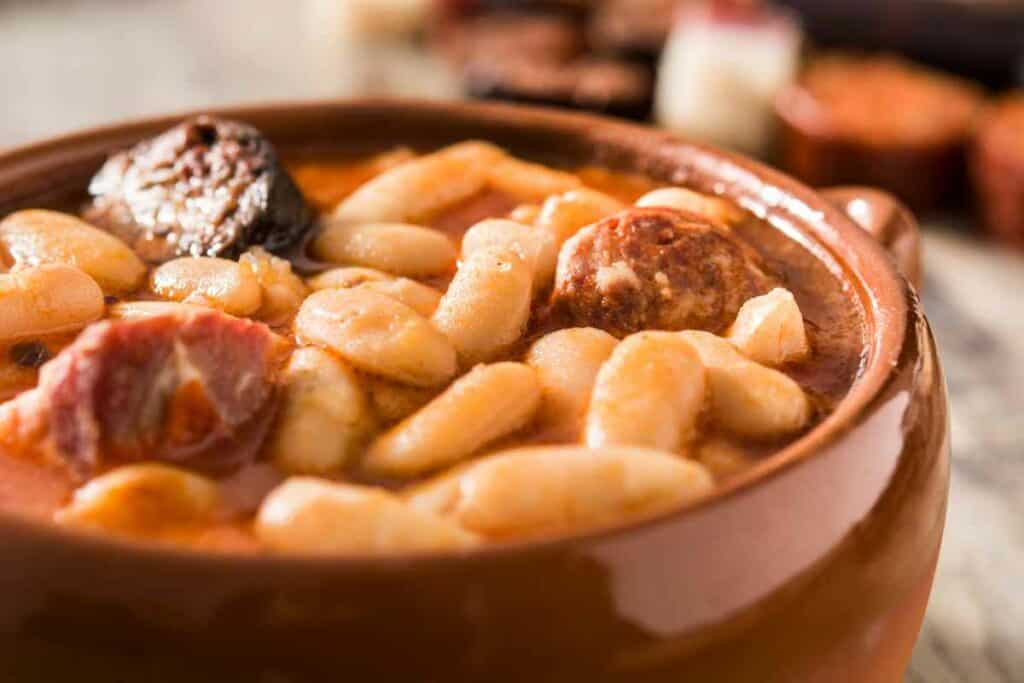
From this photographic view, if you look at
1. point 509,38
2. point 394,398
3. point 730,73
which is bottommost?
point 509,38

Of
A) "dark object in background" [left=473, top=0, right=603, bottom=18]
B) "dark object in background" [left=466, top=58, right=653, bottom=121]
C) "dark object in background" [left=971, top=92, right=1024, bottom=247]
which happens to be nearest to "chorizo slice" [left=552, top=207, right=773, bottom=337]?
"dark object in background" [left=971, top=92, right=1024, bottom=247]

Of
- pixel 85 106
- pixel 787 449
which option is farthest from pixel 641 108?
pixel 787 449

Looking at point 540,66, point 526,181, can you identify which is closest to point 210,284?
point 526,181

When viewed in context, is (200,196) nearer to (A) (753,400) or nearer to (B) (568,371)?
(B) (568,371)

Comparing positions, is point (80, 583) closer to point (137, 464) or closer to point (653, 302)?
point (137, 464)

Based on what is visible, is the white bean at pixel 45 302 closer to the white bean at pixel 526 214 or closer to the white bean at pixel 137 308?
the white bean at pixel 137 308

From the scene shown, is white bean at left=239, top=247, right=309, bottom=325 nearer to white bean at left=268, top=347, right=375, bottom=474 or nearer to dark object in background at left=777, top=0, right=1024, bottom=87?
white bean at left=268, top=347, right=375, bottom=474

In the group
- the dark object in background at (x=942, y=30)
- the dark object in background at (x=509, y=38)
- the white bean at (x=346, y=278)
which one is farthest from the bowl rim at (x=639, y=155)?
the dark object in background at (x=942, y=30)
